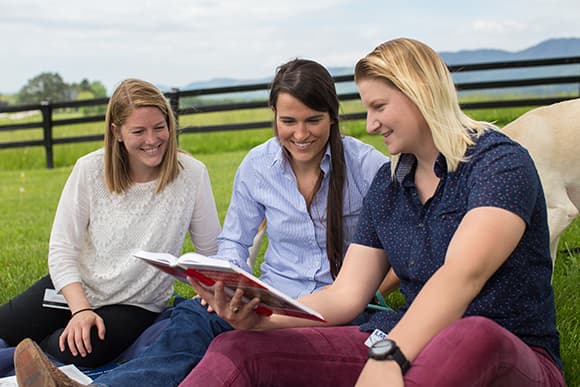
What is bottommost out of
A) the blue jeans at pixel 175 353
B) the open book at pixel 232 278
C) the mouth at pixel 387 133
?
the blue jeans at pixel 175 353

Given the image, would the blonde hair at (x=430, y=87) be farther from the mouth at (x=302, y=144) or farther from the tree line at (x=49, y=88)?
the tree line at (x=49, y=88)

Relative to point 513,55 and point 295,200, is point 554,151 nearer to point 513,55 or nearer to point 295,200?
point 295,200

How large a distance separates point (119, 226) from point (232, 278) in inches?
56.5

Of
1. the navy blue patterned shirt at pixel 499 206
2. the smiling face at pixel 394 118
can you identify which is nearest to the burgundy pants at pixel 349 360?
the navy blue patterned shirt at pixel 499 206

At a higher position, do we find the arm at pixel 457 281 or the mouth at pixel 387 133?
the mouth at pixel 387 133

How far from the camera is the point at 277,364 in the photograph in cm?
230

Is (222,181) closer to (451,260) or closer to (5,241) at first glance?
(5,241)

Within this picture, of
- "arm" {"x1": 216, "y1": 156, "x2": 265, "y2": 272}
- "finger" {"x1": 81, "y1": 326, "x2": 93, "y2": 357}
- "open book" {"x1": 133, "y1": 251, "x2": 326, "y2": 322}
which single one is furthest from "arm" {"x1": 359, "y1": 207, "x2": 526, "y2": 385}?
"finger" {"x1": 81, "y1": 326, "x2": 93, "y2": 357}

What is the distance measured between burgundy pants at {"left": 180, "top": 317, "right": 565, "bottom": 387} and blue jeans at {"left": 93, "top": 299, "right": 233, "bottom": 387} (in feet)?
1.58

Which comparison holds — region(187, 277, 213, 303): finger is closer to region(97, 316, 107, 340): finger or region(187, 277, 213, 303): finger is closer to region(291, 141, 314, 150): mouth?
region(291, 141, 314, 150): mouth

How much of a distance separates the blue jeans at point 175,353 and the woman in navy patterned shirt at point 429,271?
49 cm

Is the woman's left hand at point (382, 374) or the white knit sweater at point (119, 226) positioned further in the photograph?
the white knit sweater at point (119, 226)

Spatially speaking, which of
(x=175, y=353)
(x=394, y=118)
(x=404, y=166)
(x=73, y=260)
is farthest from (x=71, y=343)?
(x=394, y=118)

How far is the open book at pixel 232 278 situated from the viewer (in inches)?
77.3
